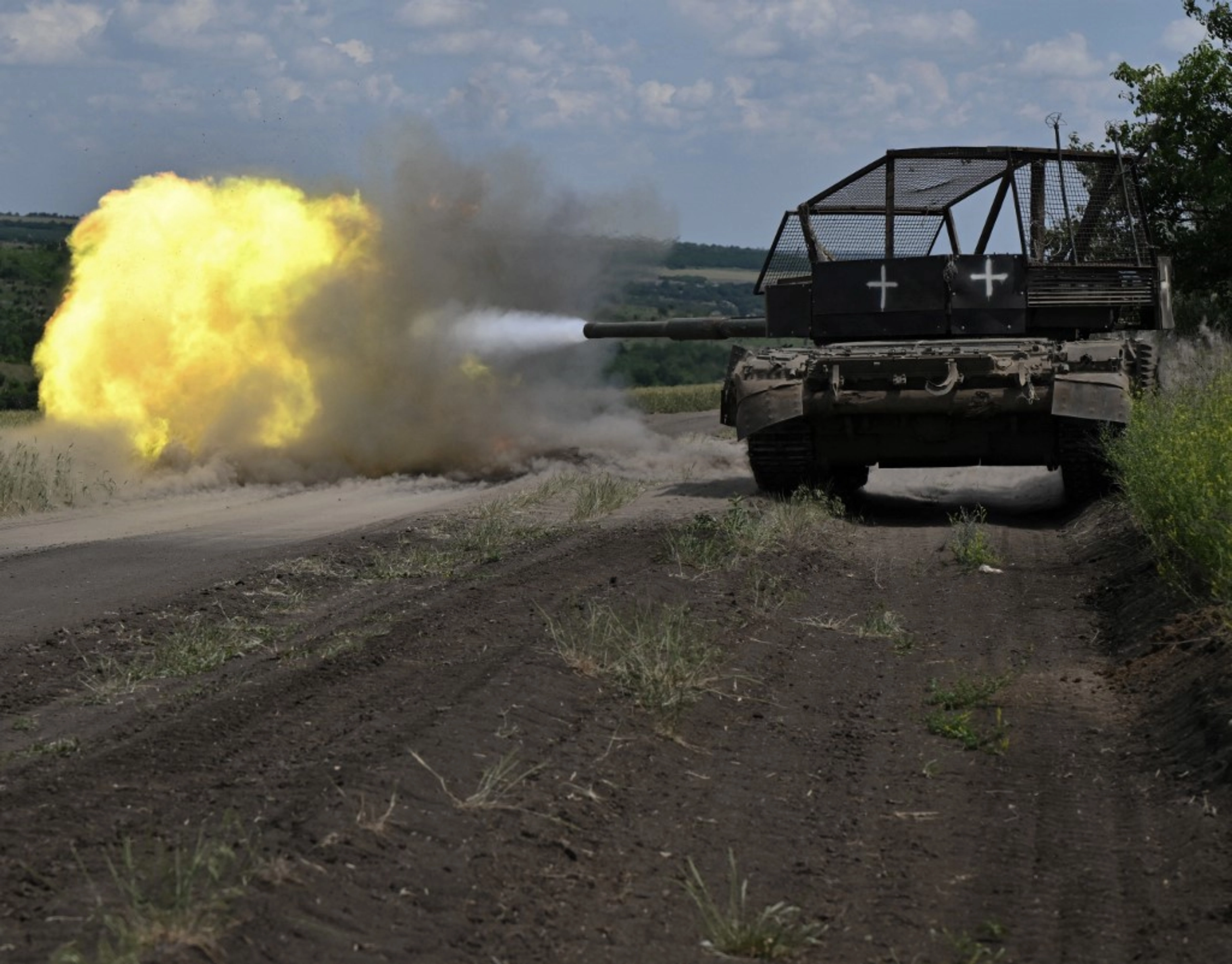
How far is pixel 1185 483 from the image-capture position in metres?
8.86

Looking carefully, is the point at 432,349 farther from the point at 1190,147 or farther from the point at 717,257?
the point at 717,257

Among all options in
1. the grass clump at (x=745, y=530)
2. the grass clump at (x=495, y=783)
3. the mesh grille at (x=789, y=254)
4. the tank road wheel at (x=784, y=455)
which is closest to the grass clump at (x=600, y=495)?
the grass clump at (x=745, y=530)

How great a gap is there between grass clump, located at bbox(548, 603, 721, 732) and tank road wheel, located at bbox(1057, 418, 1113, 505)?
5764 mm

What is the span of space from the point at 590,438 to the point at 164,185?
5.57m

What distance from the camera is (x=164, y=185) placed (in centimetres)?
1867

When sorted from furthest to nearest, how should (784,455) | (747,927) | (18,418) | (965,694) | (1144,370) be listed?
1. (18,418)
2. (784,455)
3. (1144,370)
4. (965,694)
5. (747,927)

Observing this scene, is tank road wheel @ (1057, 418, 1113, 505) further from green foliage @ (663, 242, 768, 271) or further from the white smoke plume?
green foliage @ (663, 242, 768, 271)

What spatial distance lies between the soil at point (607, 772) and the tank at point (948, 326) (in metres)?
2.92

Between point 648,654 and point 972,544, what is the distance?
188 inches

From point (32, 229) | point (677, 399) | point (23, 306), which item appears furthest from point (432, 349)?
point (32, 229)

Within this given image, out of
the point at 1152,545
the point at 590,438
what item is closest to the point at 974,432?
the point at 1152,545

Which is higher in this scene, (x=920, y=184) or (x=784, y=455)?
(x=920, y=184)

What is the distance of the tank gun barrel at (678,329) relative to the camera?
17.7 metres

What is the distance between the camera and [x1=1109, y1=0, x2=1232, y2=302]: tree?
21.8 meters
